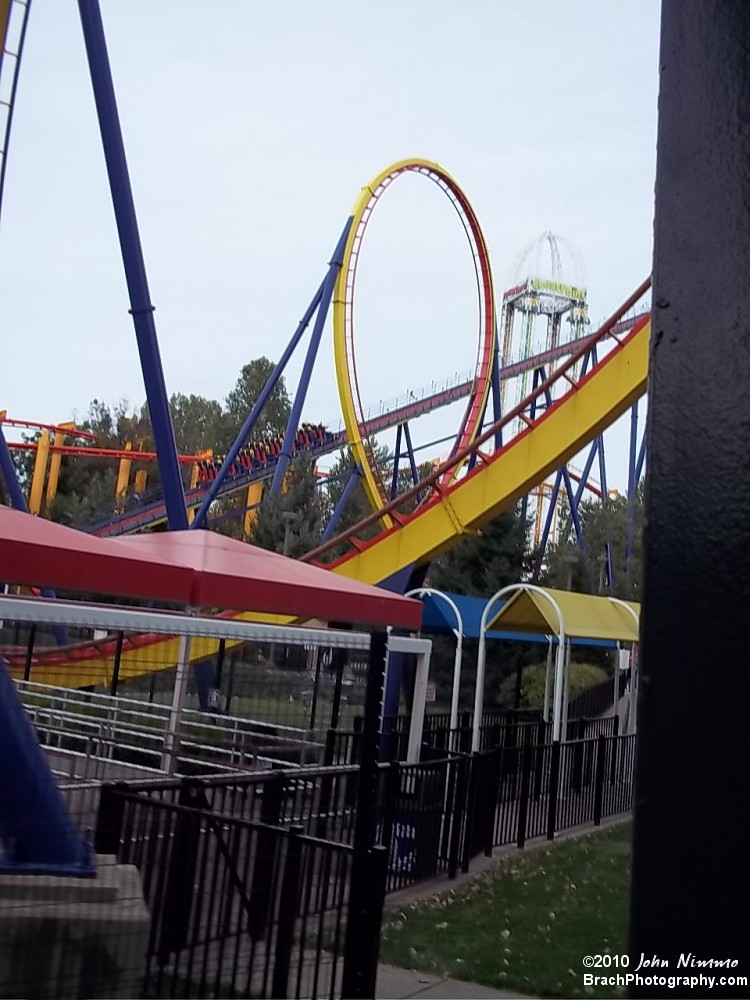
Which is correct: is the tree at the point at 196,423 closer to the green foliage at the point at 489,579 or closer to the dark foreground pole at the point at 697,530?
the green foliage at the point at 489,579

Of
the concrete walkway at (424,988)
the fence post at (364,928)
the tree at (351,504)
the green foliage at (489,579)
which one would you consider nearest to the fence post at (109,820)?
the fence post at (364,928)

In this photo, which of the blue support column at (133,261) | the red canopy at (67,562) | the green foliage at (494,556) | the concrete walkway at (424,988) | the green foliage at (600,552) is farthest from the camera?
the green foliage at (600,552)

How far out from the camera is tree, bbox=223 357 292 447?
53.6 metres

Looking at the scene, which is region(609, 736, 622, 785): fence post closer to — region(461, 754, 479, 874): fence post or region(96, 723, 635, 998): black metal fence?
region(461, 754, 479, 874): fence post

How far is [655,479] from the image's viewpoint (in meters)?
1.02

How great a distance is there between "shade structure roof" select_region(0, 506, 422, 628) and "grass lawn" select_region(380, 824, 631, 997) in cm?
180

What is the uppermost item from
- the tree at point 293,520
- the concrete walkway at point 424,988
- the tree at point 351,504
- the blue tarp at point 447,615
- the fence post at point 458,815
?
the tree at point 351,504

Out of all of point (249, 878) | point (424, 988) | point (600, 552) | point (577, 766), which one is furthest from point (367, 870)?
point (600, 552)

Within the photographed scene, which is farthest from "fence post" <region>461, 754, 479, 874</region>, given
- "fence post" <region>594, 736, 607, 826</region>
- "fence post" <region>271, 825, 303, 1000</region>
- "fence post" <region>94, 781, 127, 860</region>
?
"fence post" <region>94, 781, 127, 860</region>

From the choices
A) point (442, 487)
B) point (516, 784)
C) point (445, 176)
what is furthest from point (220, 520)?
point (516, 784)

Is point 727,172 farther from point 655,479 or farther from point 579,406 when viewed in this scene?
point 579,406

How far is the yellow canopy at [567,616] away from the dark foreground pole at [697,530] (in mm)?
10318

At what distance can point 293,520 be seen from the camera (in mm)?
23484

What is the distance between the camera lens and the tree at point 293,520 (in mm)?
23266
